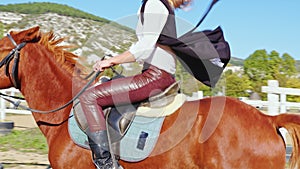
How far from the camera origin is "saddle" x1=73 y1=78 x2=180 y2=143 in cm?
418

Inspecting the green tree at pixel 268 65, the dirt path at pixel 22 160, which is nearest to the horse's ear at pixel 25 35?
the dirt path at pixel 22 160

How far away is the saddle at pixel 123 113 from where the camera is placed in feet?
13.7

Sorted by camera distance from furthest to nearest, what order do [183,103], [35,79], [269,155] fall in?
[35,79] < [183,103] < [269,155]

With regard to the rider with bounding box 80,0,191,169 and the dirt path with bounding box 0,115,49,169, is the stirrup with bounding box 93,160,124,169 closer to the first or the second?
the rider with bounding box 80,0,191,169

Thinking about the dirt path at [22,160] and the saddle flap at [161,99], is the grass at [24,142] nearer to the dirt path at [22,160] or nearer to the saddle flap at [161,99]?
the dirt path at [22,160]

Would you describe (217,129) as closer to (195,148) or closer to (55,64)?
(195,148)

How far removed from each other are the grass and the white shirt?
20.2 ft

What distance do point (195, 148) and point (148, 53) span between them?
3.20 ft

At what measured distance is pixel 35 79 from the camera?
4578mm

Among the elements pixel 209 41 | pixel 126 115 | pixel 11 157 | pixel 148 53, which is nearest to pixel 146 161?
pixel 126 115

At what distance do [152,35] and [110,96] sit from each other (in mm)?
709

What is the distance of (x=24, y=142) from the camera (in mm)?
10578

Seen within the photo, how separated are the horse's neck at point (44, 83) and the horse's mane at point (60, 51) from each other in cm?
10

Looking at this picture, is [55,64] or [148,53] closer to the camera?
[148,53]
